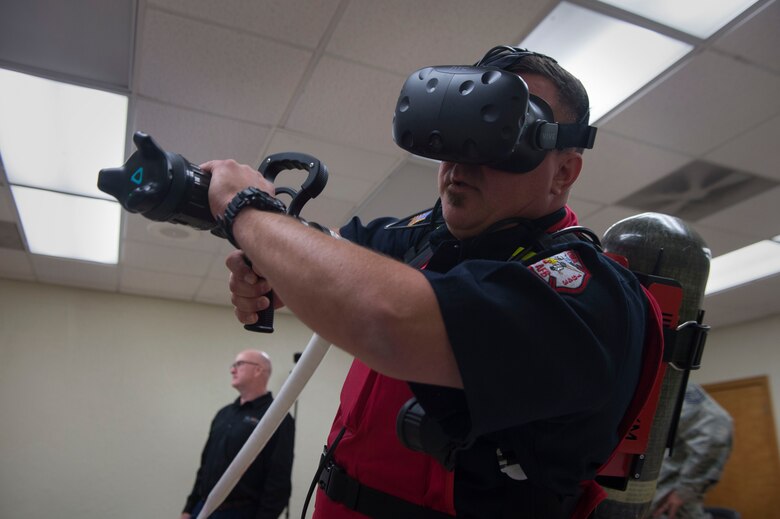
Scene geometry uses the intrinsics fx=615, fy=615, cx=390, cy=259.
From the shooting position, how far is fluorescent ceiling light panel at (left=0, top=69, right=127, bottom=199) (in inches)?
106

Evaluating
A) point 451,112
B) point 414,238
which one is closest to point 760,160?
point 414,238

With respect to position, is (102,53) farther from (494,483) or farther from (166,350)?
(166,350)

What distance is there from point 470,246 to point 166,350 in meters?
5.48

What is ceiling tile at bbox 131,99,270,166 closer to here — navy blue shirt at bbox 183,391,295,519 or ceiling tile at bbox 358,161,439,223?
ceiling tile at bbox 358,161,439,223

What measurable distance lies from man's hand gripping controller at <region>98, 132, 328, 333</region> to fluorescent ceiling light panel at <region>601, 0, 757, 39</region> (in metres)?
1.71

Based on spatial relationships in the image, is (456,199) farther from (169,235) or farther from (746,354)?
(746,354)

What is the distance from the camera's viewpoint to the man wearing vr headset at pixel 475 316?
539 millimetres

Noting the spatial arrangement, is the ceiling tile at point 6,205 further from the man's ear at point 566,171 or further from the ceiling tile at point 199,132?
the man's ear at point 566,171

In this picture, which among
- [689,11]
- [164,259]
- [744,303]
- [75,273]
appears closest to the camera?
[689,11]

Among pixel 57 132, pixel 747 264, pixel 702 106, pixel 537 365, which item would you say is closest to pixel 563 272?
pixel 537 365

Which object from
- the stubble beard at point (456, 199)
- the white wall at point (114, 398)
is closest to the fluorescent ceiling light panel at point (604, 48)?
the stubble beard at point (456, 199)

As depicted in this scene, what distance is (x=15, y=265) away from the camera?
200 inches

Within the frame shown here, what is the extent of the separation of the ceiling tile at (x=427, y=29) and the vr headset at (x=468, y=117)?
1506mm

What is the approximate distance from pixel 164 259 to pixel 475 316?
4.64m
